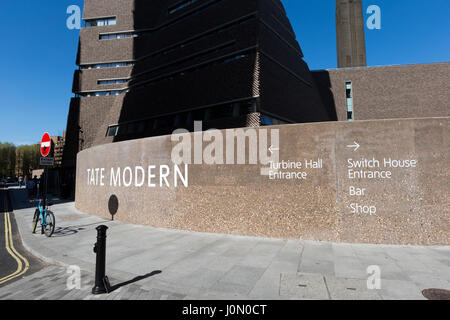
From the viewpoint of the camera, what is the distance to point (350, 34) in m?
107

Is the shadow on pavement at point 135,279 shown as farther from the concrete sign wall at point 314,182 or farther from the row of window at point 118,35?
the row of window at point 118,35

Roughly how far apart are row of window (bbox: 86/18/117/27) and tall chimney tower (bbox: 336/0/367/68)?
96.7 metres

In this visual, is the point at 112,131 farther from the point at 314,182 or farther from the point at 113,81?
the point at 314,182

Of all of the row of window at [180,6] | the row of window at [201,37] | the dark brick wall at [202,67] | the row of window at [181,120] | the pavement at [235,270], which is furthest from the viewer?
the row of window at [180,6]

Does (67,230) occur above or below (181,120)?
below

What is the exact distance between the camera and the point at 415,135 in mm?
6734

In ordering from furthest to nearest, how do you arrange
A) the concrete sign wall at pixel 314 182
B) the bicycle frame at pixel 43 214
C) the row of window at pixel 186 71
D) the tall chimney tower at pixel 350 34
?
1. the tall chimney tower at pixel 350 34
2. the row of window at pixel 186 71
3. the bicycle frame at pixel 43 214
4. the concrete sign wall at pixel 314 182

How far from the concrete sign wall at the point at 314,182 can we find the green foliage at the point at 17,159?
363 feet

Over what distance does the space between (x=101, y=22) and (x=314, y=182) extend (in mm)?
46640

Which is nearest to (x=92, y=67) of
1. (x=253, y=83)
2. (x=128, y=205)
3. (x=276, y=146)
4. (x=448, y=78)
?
(x=253, y=83)

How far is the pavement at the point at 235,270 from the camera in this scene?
4059mm

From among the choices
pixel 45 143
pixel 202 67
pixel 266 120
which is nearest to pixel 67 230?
pixel 45 143

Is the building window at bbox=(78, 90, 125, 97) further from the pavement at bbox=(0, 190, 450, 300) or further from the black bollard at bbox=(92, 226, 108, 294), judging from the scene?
the black bollard at bbox=(92, 226, 108, 294)

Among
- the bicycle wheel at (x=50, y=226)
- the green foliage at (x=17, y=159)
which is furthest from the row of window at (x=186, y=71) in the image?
the green foliage at (x=17, y=159)
